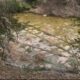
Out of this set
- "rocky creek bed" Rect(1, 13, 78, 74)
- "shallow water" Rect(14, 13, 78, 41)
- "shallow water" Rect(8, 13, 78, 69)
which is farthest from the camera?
"shallow water" Rect(14, 13, 78, 41)

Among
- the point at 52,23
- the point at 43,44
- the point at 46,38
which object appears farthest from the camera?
the point at 52,23

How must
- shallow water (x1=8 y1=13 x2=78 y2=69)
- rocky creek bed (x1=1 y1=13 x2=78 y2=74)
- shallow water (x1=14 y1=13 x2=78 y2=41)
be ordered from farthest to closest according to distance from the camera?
shallow water (x1=14 y1=13 x2=78 y2=41) → shallow water (x1=8 y1=13 x2=78 y2=69) → rocky creek bed (x1=1 y1=13 x2=78 y2=74)

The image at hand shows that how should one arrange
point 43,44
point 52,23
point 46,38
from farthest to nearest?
1. point 52,23
2. point 46,38
3. point 43,44

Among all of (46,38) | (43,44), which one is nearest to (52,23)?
(46,38)

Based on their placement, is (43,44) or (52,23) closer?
(43,44)

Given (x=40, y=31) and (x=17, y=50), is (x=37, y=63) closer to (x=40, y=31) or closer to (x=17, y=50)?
(x=17, y=50)

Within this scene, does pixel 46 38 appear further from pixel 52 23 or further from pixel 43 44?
pixel 52 23

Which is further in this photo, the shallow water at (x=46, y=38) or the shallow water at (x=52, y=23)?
the shallow water at (x=52, y=23)

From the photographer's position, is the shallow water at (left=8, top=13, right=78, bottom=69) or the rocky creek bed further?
the shallow water at (left=8, top=13, right=78, bottom=69)

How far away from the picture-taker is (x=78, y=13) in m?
6.98

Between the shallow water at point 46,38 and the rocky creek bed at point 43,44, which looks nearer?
the rocky creek bed at point 43,44

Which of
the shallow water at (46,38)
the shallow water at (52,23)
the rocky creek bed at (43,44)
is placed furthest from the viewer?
the shallow water at (52,23)

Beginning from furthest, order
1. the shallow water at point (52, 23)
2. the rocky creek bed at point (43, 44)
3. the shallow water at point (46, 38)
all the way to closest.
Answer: the shallow water at point (52, 23) < the shallow water at point (46, 38) < the rocky creek bed at point (43, 44)

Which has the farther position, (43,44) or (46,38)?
(46,38)
